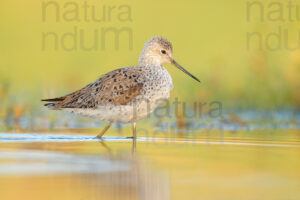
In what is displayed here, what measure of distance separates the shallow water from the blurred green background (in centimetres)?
317

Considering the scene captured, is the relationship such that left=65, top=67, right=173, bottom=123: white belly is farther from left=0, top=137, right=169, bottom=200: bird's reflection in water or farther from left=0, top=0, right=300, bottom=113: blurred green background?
left=0, top=0, right=300, bottom=113: blurred green background

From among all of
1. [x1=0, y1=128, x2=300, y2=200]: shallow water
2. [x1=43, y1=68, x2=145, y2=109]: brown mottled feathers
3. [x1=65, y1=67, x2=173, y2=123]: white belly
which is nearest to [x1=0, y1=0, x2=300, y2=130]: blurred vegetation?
[x1=43, y1=68, x2=145, y2=109]: brown mottled feathers

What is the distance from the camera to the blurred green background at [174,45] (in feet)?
41.3

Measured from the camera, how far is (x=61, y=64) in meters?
14.1

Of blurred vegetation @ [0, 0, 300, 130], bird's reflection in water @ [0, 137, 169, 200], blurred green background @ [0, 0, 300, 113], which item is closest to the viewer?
bird's reflection in water @ [0, 137, 169, 200]

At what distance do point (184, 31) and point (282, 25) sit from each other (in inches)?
86.7

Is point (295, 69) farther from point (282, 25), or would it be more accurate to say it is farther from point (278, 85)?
point (282, 25)

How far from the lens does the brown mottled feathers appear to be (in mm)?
Result: 9492

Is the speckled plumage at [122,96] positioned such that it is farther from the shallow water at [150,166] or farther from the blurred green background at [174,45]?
the blurred green background at [174,45]

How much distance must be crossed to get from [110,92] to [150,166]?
3210 millimetres

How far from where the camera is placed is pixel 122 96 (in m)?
9.49

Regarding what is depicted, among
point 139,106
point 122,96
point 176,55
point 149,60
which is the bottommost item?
point 139,106

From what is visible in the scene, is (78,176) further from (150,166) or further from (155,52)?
(155,52)

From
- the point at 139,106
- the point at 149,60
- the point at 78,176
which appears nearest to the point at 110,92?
the point at 139,106
